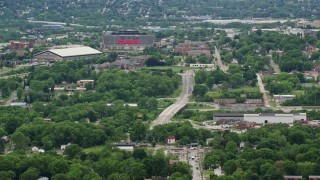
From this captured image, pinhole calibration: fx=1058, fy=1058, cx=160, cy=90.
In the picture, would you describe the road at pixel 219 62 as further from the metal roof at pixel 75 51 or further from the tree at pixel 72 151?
the tree at pixel 72 151

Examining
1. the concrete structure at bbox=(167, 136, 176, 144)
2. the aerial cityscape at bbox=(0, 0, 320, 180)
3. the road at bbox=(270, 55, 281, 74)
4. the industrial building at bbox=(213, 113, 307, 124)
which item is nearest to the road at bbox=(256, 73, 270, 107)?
the aerial cityscape at bbox=(0, 0, 320, 180)

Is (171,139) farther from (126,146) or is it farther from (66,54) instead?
(66,54)

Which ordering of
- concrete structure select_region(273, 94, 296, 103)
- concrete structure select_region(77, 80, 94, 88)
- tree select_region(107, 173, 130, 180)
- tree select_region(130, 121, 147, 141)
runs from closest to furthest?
tree select_region(107, 173, 130, 180), tree select_region(130, 121, 147, 141), concrete structure select_region(273, 94, 296, 103), concrete structure select_region(77, 80, 94, 88)

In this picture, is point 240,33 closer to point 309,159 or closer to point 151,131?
point 151,131

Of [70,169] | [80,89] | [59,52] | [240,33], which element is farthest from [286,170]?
[240,33]

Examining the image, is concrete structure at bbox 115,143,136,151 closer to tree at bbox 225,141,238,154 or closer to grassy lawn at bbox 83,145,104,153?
grassy lawn at bbox 83,145,104,153

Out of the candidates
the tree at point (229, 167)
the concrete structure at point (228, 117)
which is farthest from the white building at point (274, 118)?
the tree at point (229, 167)
